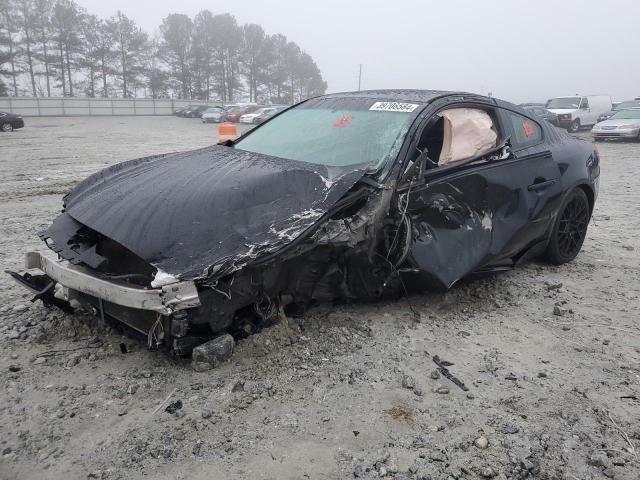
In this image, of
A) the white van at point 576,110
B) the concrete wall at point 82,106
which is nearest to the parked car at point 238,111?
the concrete wall at point 82,106

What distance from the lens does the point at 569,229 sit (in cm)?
468

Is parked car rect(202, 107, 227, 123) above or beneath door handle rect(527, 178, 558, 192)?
beneath

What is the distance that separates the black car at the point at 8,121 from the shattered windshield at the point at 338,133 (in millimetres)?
22438

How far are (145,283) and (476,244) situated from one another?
221 centimetres

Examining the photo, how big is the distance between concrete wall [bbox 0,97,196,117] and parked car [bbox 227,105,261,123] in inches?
659

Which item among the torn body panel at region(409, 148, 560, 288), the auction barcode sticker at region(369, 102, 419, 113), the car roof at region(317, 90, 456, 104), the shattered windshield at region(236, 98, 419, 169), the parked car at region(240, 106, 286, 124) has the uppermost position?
the car roof at region(317, 90, 456, 104)

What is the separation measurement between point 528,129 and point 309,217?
8.11ft

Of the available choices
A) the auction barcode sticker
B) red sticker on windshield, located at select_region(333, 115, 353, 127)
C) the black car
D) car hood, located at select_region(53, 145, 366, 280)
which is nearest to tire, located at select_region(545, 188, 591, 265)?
the auction barcode sticker

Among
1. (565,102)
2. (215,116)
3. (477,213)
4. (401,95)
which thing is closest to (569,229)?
(477,213)

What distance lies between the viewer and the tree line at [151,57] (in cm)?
4938

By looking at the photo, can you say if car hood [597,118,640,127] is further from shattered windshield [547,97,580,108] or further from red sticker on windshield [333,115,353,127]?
red sticker on windshield [333,115,353,127]

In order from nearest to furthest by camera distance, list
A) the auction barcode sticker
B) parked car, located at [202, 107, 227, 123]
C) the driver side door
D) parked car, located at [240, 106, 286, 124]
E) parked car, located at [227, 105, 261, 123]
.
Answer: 1. the driver side door
2. the auction barcode sticker
3. parked car, located at [240, 106, 286, 124]
4. parked car, located at [227, 105, 261, 123]
5. parked car, located at [202, 107, 227, 123]

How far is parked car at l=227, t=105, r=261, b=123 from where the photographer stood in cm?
3486

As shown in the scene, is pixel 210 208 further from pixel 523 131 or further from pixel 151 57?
pixel 151 57
